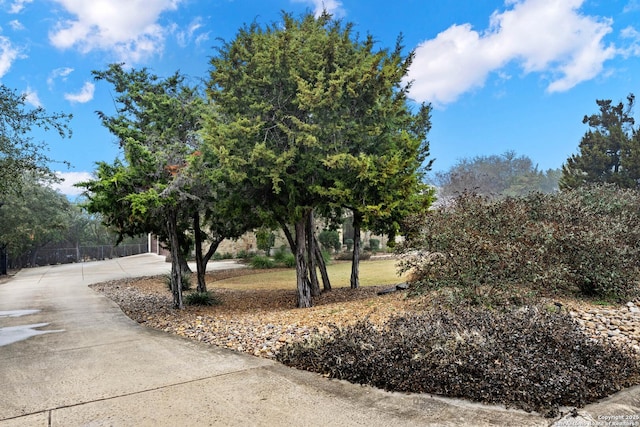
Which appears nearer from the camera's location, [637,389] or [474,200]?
[637,389]

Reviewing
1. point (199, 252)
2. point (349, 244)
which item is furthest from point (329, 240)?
point (199, 252)

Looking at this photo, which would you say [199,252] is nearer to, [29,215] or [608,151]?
[29,215]

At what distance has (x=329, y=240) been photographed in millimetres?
26516

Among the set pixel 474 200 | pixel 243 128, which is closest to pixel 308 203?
pixel 243 128

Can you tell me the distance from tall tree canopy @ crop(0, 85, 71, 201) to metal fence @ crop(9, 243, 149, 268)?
23.0 meters

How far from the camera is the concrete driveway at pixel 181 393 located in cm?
310

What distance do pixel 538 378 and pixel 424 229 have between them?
Result: 3.96 metres

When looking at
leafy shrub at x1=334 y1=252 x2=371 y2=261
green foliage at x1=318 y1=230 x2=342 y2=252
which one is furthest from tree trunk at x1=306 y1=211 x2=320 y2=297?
green foliage at x1=318 y1=230 x2=342 y2=252

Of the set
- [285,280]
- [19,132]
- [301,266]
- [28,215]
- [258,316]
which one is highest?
[19,132]

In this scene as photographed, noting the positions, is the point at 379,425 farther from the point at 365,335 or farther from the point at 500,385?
the point at 365,335

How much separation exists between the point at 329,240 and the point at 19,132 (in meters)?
19.8

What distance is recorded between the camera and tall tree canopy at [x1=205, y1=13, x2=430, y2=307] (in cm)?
710

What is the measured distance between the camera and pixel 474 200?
771 cm

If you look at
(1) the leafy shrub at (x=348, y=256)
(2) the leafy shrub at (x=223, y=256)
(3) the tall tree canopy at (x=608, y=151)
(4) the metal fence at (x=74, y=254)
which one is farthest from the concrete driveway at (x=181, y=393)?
(4) the metal fence at (x=74, y=254)
